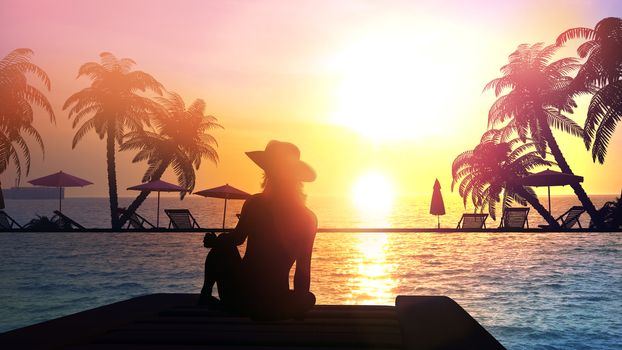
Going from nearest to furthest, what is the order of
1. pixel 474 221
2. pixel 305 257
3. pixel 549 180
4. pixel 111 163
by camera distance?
pixel 305 257
pixel 549 180
pixel 474 221
pixel 111 163

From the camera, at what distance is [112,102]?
39719 millimetres

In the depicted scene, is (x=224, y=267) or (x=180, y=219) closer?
(x=224, y=267)

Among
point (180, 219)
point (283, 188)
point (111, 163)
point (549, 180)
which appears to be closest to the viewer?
point (283, 188)

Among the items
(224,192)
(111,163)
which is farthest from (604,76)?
(111,163)

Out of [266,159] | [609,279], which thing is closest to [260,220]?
[266,159]

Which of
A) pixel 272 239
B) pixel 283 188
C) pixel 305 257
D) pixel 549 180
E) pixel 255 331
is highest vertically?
pixel 549 180

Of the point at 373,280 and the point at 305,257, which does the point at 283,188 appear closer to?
the point at 305,257

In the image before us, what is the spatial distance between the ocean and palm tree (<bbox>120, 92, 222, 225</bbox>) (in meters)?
13.3

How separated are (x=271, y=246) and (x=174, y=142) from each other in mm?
39711

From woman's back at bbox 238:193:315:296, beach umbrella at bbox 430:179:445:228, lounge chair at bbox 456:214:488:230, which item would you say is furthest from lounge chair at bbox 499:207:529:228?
woman's back at bbox 238:193:315:296

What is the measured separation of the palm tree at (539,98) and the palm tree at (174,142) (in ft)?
65.8

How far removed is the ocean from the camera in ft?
39.5

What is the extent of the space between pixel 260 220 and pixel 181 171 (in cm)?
4017

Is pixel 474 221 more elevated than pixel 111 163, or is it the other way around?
pixel 111 163
